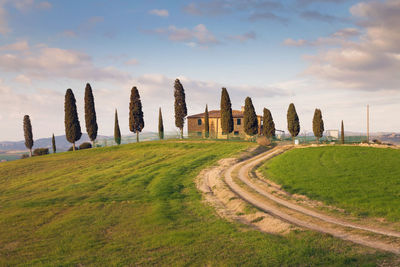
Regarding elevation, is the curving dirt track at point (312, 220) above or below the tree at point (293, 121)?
below

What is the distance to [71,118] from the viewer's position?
6181 cm

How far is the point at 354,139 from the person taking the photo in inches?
2381

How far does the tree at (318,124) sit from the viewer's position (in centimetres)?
6469

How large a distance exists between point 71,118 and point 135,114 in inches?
530

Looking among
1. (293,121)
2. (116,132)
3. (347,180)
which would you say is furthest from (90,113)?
(347,180)

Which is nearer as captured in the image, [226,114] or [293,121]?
[226,114]

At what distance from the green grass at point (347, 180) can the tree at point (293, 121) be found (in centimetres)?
2677

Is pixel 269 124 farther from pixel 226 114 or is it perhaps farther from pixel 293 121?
pixel 226 114

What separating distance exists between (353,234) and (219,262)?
6138 millimetres

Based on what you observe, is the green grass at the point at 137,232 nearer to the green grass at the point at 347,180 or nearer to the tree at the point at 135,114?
the green grass at the point at 347,180

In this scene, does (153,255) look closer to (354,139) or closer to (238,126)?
(354,139)

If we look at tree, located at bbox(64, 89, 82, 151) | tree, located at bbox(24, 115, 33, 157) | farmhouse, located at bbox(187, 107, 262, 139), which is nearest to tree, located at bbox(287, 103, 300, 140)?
farmhouse, located at bbox(187, 107, 262, 139)

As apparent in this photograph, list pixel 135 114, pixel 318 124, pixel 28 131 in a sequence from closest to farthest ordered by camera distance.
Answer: pixel 318 124, pixel 135 114, pixel 28 131

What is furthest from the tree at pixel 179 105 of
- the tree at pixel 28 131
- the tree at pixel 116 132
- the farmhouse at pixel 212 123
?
the tree at pixel 28 131
